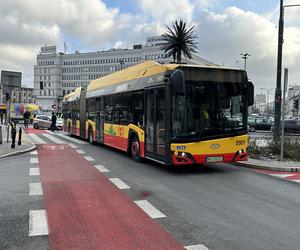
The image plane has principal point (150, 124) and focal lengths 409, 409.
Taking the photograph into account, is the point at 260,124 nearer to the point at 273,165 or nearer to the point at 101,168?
the point at 273,165

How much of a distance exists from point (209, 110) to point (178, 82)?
1.42 metres

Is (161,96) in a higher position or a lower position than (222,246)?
higher

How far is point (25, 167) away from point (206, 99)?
6.00 metres

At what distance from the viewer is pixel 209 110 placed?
1140 cm

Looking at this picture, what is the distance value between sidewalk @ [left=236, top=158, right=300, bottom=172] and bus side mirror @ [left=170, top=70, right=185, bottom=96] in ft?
13.9

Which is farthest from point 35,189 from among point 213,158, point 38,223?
point 213,158

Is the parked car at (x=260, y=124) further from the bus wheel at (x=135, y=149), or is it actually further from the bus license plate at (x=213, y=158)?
the bus license plate at (x=213, y=158)

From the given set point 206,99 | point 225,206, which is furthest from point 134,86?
point 225,206

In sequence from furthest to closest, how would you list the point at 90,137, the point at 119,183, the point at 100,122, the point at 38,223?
the point at 90,137 → the point at 100,122 → the point at 119,183 → the point at 38,223

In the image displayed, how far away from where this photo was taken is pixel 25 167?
42.0 ft

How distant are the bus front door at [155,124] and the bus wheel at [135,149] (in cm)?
91

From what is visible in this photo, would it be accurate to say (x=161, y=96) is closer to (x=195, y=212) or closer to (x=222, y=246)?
(x=195, y=212)

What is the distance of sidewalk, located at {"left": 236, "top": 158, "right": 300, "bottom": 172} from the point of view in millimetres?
12711

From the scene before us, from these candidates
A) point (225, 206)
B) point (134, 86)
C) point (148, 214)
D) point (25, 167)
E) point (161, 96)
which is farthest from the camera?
point (134, 86)
